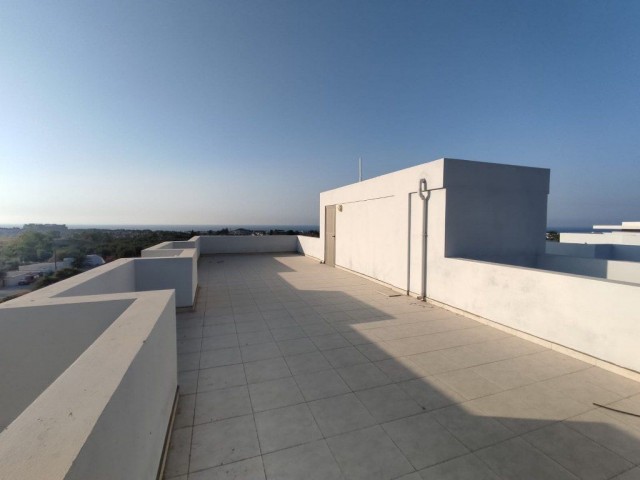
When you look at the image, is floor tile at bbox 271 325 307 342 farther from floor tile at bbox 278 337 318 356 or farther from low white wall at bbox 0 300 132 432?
low white wall at bbox 0 300 132 432

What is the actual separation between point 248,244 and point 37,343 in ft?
45.1

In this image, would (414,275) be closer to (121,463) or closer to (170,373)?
(170,373)

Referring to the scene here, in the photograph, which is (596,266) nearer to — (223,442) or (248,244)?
(223,442)

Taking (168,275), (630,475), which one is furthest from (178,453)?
(168,275)

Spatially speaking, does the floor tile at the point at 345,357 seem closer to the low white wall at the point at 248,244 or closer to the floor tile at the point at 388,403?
the floor tile at the point at 388,403

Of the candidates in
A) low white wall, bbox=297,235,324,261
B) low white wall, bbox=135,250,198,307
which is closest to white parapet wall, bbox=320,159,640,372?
low white wall, bbox=297,235,324,261

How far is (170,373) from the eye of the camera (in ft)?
8.43

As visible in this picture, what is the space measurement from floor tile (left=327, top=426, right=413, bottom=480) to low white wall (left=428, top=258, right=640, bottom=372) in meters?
3.04

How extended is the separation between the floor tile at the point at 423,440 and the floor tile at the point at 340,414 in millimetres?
220

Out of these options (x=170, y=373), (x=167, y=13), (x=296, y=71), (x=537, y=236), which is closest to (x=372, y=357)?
(x=170, y=373)

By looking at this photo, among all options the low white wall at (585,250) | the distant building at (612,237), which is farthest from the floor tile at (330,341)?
the distant building at (612,237)

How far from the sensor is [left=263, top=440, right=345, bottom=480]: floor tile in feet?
6.47

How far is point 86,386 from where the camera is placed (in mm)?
1230

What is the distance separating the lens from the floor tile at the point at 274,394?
109 inches
